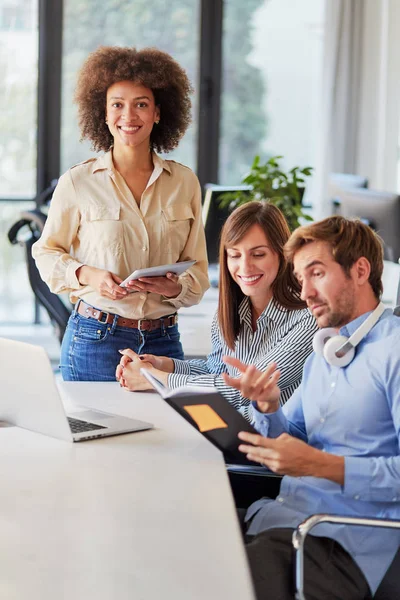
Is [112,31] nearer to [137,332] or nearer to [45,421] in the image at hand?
[137,332]

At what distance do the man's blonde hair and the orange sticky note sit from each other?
42cm

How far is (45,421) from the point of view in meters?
1.87

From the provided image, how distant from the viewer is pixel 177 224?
2.69 m

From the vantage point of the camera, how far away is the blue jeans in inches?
100

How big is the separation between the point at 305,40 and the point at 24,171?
2.41m

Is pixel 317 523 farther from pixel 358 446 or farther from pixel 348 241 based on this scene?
pixel 348 241

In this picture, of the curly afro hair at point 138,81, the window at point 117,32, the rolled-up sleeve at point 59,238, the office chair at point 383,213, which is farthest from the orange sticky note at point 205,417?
the window at point 117,32

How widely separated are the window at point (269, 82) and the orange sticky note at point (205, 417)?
17.3ft

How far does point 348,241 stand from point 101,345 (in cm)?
104

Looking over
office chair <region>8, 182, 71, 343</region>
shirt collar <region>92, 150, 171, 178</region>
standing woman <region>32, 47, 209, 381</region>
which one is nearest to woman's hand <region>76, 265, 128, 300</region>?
standing woman <region>32, 47, 209, 381</region>

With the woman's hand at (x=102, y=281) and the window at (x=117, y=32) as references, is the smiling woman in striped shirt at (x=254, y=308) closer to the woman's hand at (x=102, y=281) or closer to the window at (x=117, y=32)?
the woman's hand at (x=102, y=281)

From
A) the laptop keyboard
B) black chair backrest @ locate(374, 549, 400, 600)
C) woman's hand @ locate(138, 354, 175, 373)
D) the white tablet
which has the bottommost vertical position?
black chair backrest @ locate(374, 549, 400, 600)

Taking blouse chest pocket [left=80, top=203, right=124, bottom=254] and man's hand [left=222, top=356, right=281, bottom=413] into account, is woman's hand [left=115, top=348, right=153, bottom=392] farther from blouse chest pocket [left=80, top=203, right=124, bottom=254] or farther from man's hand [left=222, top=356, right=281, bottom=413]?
man's hand [left=222, top=356, right=281, bottom=413]

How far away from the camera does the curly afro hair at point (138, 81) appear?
8.88 feet
